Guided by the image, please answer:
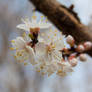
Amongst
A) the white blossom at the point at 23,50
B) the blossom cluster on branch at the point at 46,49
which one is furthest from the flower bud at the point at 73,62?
the white blossom at the point at 23,50

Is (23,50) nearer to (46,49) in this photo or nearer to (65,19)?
(46,49)

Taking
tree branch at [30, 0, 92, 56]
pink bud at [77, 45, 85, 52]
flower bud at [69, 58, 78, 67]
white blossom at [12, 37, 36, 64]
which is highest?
tree branch at [30, 0, 92, 56]

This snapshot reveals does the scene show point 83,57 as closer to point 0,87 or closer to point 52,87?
point 0,87

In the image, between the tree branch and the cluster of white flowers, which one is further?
the tree branch

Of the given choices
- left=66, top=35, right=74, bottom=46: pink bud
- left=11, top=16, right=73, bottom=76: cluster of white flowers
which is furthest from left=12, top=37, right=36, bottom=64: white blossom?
left=66, top=35, right=74, bottom=46: pink bud

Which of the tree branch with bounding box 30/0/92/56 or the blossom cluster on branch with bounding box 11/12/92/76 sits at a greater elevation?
the tree branch with bounding box 30/0/92/56

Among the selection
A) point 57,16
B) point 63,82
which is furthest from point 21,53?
point 63,82

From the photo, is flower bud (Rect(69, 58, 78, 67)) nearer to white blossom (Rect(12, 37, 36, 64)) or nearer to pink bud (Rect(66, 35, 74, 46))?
pink bud (Rect(66, 35, 74, 46))

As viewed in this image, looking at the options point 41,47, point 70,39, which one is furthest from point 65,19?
point 41,47
